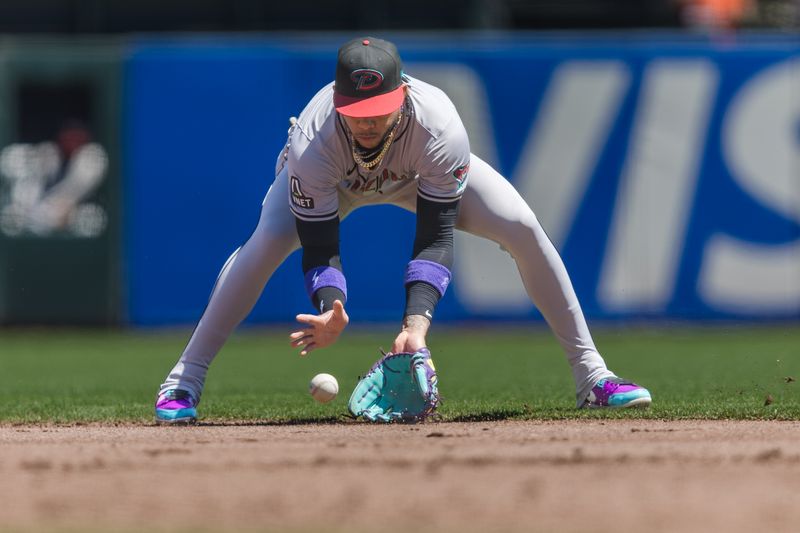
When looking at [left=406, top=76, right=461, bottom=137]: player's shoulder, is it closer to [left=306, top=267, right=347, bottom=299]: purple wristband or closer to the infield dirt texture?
[left=306, top=267, right=347, bottom=299]: purple wristband

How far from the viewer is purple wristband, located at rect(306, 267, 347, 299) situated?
4.98 metres

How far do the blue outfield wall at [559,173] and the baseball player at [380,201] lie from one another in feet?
17.9

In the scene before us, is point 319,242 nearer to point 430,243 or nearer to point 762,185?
point 430,243

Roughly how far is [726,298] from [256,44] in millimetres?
4396

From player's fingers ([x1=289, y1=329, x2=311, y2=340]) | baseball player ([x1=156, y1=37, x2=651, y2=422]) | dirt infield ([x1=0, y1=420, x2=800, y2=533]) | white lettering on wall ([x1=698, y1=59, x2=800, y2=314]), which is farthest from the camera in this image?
white lettering on wall ([x1=698, y1=59, x2=800, y2=314])

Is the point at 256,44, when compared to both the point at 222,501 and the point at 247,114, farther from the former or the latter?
the point at 222,501

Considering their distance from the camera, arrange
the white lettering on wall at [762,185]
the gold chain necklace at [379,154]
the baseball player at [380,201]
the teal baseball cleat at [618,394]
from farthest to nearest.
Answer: the white lettering on wall at [762,185]
the teal baseball cleat at [618,394]
the gold chain necklace at [379,154]
the baseball player at [380,201]

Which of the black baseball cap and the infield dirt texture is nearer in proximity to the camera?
the infield dirt texture

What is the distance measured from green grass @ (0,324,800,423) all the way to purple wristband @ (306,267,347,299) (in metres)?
0.73

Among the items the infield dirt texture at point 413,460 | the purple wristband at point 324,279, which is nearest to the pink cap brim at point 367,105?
the purple wristband at point 324,279

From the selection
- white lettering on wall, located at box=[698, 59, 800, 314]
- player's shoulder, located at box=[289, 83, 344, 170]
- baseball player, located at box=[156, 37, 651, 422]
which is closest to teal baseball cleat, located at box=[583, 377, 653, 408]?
baseball player, located at box=[156, 37, 651, 422]

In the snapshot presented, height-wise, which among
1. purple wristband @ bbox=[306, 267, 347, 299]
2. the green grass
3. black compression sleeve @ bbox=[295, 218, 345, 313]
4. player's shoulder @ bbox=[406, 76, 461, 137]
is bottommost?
the green grass

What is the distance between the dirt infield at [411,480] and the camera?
325 centimetres

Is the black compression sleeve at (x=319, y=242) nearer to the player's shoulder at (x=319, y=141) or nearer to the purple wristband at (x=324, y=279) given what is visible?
the purple wristband at (x=324, y=279)
